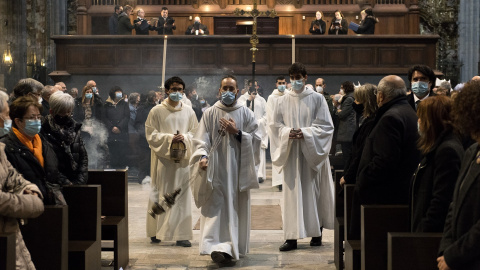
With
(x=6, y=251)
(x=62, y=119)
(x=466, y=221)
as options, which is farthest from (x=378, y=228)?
(x=62, y=119)

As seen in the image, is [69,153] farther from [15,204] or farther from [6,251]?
[6,251]

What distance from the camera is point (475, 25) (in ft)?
72.9

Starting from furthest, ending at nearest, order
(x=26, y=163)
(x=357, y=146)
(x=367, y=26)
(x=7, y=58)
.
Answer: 1. (x=7, y=58)
2. (x=367, y=26)
3. (x=357, y=146)
4. (x=26, y=163)

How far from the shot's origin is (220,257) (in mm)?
7457

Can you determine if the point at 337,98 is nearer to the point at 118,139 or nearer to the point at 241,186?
the point at 118,139

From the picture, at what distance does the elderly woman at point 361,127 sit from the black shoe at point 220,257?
4.50ft

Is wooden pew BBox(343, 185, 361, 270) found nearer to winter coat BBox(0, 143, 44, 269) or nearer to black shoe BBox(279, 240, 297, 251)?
black shoe BBox(279, 240, 297, 251)

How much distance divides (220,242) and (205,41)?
11.0 meters

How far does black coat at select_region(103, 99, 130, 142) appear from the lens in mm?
13914

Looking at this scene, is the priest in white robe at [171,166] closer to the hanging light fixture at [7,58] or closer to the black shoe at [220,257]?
the black shoe at [220,257]

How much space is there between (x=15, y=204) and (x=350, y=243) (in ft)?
9.76

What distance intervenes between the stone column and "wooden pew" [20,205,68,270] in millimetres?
18283

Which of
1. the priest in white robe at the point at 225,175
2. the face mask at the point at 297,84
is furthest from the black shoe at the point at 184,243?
the face mask at the point at 297,84

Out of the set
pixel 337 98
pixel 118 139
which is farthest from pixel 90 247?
pixel 337 98
